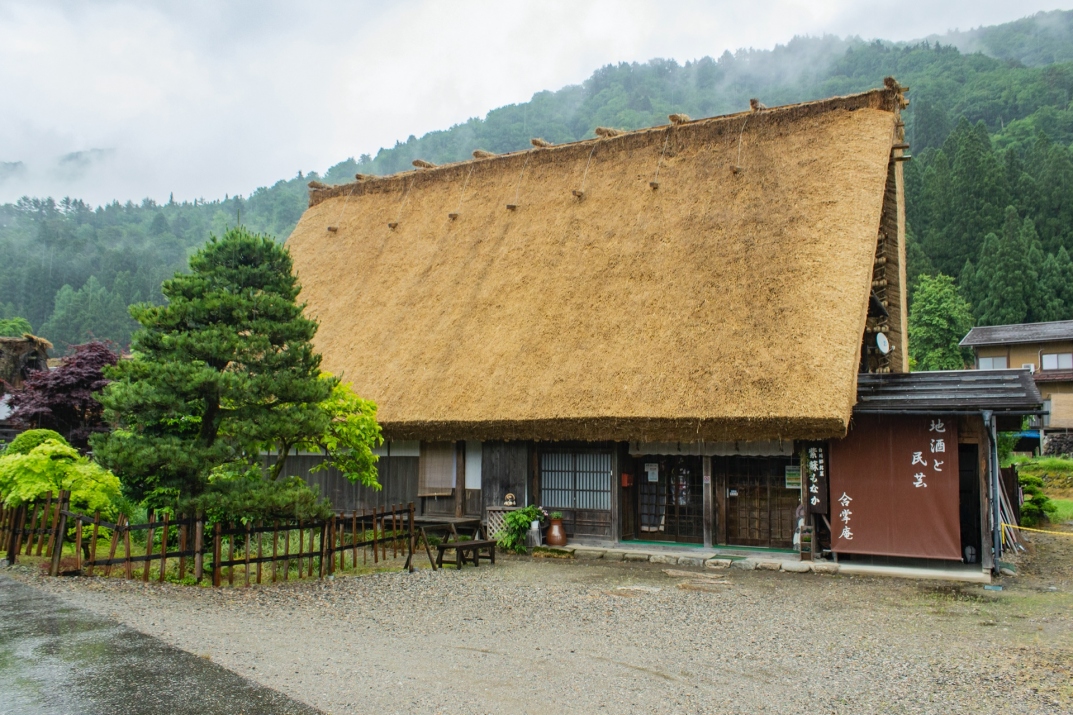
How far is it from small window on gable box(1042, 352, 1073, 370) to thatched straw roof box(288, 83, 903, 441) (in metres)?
→ 26.2

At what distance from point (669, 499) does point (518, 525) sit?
2.78m

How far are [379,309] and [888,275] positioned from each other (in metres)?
10.8

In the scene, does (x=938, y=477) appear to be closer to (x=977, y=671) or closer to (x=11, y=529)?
(x=977, y=671)

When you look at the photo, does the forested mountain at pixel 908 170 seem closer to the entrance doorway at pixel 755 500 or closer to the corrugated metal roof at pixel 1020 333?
the corrugated metal roof at pixel 1020 333

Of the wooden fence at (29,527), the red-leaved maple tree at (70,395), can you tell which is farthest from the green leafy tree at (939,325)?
the wooden fence at (29,527)

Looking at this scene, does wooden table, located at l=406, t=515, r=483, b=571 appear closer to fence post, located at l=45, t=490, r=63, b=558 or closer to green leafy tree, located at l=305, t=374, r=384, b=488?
green leafy tree, located at l=305, t=374, r=384, b=488

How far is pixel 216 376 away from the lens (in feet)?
29.9

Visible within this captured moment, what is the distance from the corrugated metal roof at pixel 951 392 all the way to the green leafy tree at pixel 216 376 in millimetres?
7989

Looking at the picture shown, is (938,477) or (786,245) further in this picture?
(786,245)

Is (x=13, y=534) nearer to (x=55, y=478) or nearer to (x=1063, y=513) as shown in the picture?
(x=55, y=478)

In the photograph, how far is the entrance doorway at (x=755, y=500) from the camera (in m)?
12.6

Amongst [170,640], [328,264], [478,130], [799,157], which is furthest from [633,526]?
[478,130]

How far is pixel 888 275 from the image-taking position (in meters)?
15.4

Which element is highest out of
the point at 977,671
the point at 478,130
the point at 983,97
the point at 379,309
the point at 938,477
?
the point at 478,130
